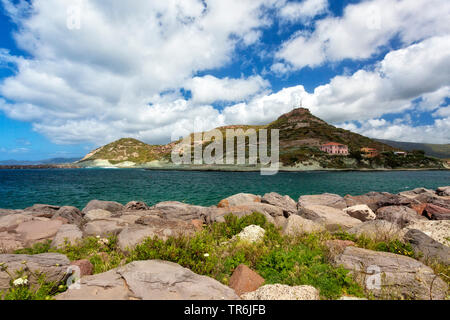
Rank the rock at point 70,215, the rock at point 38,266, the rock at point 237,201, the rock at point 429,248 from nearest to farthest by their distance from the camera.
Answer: the rock at point 38,266 < the rock at point 429,248 < the rock at point 70,215 < the rock at point 237,201

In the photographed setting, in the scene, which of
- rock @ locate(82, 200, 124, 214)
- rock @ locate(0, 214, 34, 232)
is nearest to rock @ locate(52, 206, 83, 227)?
rock @ locate(0, 214, 34, 232)

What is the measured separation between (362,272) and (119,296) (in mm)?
5510

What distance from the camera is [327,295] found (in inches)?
173

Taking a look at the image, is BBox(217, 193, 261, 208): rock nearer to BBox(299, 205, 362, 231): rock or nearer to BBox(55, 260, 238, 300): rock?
BBox(299, 205, 362, 231): rock

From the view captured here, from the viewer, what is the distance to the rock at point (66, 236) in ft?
25.1

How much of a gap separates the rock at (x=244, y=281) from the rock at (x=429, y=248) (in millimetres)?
4905

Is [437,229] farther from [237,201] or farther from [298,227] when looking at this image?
[237,201]

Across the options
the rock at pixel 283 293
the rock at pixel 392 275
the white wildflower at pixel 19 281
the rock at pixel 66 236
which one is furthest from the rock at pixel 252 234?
the rock at pixel 66 236

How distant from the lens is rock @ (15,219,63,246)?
872 centimetres

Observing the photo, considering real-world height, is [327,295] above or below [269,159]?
below

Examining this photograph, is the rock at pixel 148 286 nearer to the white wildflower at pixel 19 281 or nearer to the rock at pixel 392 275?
the white wildflower at pixel 19 281

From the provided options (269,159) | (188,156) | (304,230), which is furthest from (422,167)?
(304,230)

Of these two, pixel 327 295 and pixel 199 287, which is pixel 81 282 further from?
pixel 327 295

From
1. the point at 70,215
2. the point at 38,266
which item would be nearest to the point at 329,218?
the point at 38,266
